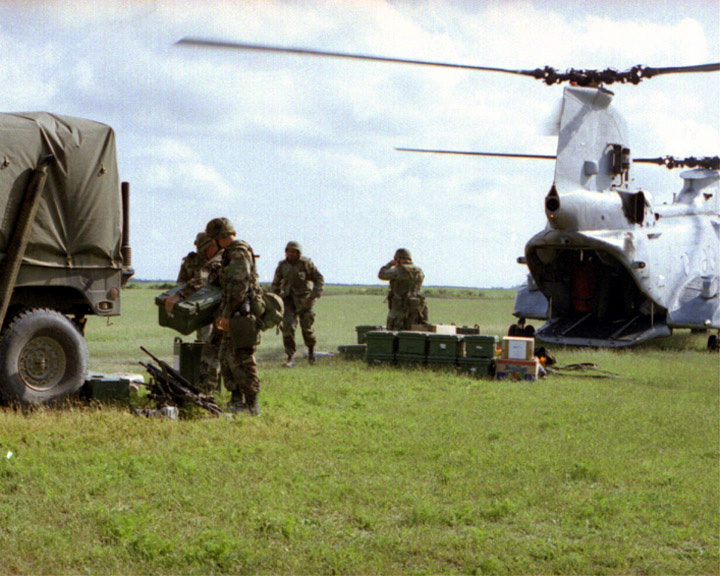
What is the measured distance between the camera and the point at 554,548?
566cm

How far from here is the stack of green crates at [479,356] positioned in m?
14.2

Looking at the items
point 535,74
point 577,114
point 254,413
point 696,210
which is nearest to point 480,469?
point 254,413

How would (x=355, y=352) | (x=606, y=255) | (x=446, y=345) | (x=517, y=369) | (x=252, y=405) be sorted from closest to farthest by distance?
(x=252, y=405)
(x=517, y=369)
(x=446, y=345)
(x=355, y=352)
(x=606, y=255)

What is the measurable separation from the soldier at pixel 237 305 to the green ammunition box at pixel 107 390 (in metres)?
1.07

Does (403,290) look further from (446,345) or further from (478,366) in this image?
(478,366)

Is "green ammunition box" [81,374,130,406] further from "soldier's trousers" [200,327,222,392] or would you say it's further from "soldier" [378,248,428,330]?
"soldier" [378,248,428,330]

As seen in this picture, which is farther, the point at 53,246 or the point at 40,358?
the point at 53,246

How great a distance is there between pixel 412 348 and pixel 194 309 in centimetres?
603

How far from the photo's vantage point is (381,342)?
1493 cm

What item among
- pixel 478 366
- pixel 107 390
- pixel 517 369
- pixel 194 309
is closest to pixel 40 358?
pixel 107 390

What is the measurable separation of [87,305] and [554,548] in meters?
6.13

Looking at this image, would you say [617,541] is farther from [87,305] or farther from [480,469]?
[87,305]

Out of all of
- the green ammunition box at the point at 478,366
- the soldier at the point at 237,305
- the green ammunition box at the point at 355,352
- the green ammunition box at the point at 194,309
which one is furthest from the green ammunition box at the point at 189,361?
the green ammunition box at the point at 355,352

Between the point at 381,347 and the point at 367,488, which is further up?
the point at 381,347
